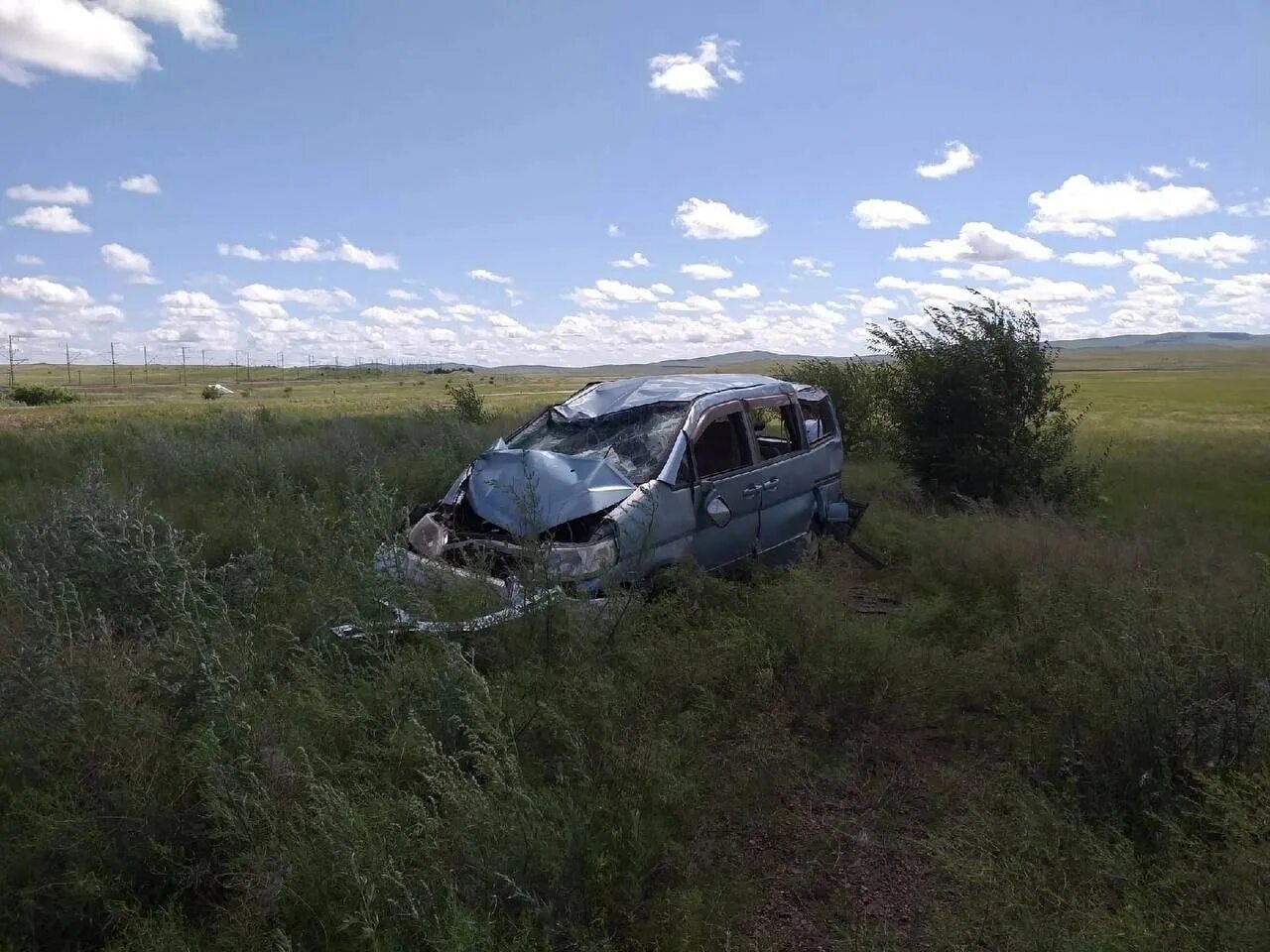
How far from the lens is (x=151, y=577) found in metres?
4.40

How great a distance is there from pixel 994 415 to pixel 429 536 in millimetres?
9457

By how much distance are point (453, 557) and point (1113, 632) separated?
3.92m

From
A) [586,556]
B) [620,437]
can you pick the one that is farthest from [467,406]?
[586,556]

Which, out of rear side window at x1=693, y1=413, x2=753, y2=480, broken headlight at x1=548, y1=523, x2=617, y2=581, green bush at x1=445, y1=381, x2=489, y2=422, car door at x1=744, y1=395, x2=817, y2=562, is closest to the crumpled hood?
broken headlight at x1=548, y1=523, x2=617, y2=581

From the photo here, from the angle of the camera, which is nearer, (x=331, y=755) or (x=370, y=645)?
(x=331, y=755)

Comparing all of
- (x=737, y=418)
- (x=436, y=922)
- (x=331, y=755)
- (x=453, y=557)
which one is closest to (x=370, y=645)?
(x=331, y=755)

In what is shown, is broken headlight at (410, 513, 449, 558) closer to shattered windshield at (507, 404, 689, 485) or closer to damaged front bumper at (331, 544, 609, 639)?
damaged front bumper at (331, 544, 609, 639)

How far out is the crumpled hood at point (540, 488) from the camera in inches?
201

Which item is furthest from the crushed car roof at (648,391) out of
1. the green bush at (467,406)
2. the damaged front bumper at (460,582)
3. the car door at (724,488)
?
the green bush at (467,406)

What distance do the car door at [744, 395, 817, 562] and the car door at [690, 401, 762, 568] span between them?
0.43ft

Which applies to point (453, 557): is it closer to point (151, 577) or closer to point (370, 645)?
point (370, 645)

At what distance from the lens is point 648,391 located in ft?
22.8

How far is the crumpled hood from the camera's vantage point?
5.09 m

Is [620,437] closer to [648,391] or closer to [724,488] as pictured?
[648,391]
